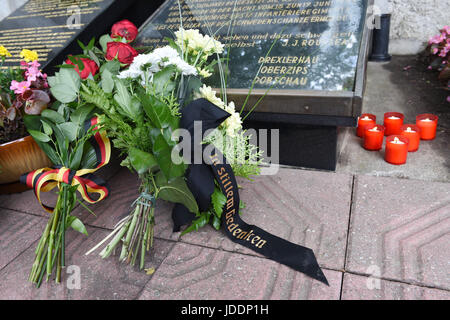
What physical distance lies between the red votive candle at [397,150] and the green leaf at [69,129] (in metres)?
1.93

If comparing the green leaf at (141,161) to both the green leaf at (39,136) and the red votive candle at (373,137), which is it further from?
the red votive candle at (373,137)

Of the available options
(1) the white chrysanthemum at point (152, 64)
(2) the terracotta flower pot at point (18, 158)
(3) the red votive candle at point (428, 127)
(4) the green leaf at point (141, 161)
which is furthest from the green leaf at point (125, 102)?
(3) the red votive candle at point (428, 127)

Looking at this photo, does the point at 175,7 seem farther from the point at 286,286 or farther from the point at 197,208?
the point at 286,286

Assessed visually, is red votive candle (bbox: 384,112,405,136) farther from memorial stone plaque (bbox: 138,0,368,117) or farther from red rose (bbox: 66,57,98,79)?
red rose (bbox: 66,57,98,79)

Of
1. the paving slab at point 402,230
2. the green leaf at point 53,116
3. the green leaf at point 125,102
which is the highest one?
the green leaf at point 125,102


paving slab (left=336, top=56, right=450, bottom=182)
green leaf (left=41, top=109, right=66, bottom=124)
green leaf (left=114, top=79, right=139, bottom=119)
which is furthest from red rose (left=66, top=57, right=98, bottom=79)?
paving slab (left=336, top=56, right=450, bottom=182)

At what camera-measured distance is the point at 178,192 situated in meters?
1.74

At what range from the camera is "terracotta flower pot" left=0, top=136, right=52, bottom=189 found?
2.25 metres

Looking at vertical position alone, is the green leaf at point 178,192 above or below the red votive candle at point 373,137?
above

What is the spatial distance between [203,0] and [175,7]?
271mm

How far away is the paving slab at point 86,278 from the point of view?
1.60 m

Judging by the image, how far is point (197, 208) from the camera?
1.79 metres
